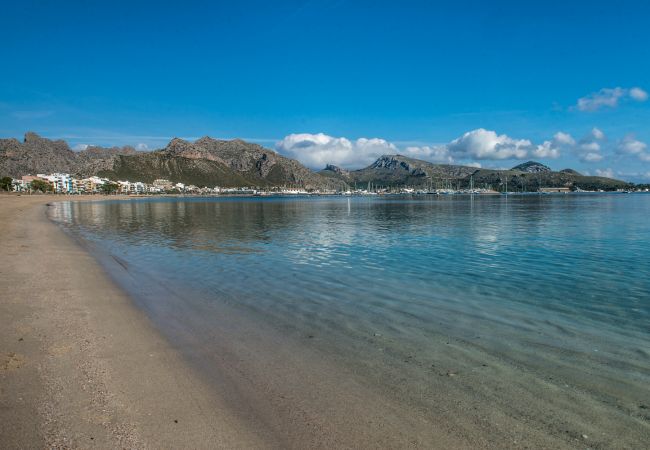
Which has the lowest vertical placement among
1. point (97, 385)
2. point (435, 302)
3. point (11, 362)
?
point (435, 302)

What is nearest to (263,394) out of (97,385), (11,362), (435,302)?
(97,385)

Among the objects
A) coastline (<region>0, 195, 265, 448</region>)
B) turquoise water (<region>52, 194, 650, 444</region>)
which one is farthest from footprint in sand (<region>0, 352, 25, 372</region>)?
turquoise water (<region>52, 194, 650, 444</region>)

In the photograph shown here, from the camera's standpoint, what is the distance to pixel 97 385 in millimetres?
7949

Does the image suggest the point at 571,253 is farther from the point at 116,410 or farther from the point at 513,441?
the point at 116,410

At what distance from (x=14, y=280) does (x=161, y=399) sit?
44.7 ft

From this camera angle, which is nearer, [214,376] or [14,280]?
[214,376]

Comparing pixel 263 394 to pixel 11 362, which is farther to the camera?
pixel 11 362

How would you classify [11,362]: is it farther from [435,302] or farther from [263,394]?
[435,302]

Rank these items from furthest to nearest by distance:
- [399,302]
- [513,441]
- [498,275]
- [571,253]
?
[571,253] < [498,275] < [399,302] < [513,441]

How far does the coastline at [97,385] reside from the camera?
6.29 m

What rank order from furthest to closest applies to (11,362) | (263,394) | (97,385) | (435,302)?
(435,302) < (11,362) < (97,385) < (263,394)

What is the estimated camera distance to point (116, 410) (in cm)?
703

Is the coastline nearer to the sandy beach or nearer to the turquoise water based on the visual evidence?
the sandy beach

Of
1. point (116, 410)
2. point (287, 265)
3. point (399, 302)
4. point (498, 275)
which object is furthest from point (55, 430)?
point (498, 275)
